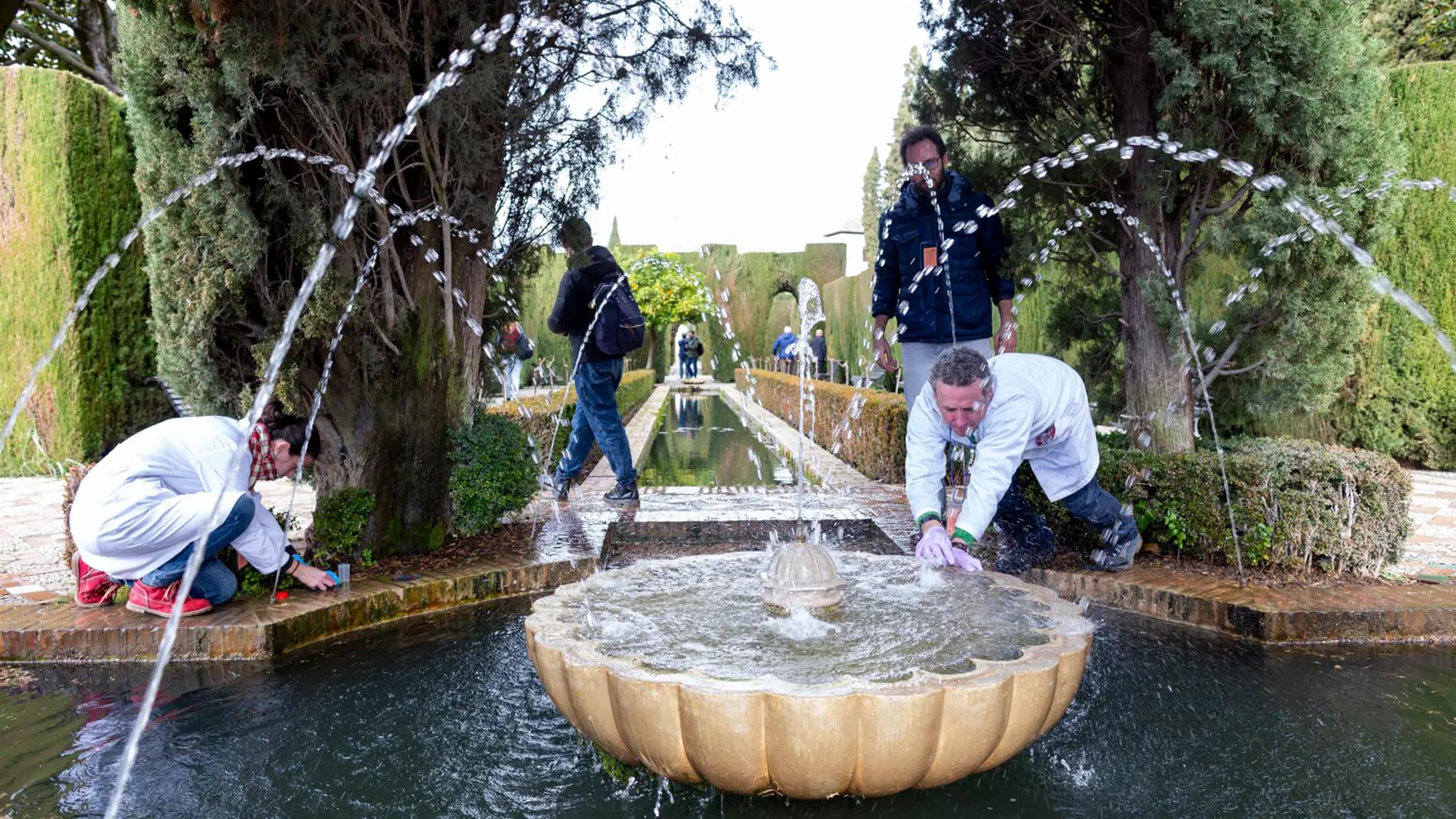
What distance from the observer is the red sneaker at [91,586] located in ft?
10.8

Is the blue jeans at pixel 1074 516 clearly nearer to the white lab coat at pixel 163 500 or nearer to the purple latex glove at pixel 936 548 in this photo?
the purple latex glove at pixel 936 548

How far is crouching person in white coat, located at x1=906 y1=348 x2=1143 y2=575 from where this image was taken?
9.20 feet

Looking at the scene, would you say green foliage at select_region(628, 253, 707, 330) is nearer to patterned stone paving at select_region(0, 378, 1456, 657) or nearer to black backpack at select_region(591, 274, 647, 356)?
patterned stone paving at select_region(0, 378, 1456, 657)

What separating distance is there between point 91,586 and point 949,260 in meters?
3.85

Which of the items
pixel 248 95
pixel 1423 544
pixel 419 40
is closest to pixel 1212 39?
pixel 1423 544

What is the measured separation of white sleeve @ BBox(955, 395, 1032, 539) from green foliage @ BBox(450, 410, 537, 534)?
7.94 ft

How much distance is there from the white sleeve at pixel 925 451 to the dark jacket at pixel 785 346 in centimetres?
1965

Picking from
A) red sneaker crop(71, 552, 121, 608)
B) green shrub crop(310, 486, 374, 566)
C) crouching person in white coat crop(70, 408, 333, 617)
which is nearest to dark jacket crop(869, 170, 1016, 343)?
green shrub crop(310, 486, 374, 566)

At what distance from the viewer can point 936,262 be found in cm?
419

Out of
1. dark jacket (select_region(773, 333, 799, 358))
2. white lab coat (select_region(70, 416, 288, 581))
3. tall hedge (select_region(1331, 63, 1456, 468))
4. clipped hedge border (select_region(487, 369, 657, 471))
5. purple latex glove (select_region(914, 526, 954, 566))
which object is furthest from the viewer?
dark jacket (select_region(773, 333, 799, 358))

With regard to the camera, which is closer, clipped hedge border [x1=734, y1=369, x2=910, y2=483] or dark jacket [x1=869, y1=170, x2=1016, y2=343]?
dark jacket [x1=869, y1=170, x2=1016, y2=343]

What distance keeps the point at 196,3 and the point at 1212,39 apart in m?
4.40

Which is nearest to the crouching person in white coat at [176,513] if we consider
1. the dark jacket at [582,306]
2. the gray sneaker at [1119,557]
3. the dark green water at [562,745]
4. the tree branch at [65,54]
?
the dark green water at [562,745]

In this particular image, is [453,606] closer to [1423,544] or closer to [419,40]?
[419,40]
